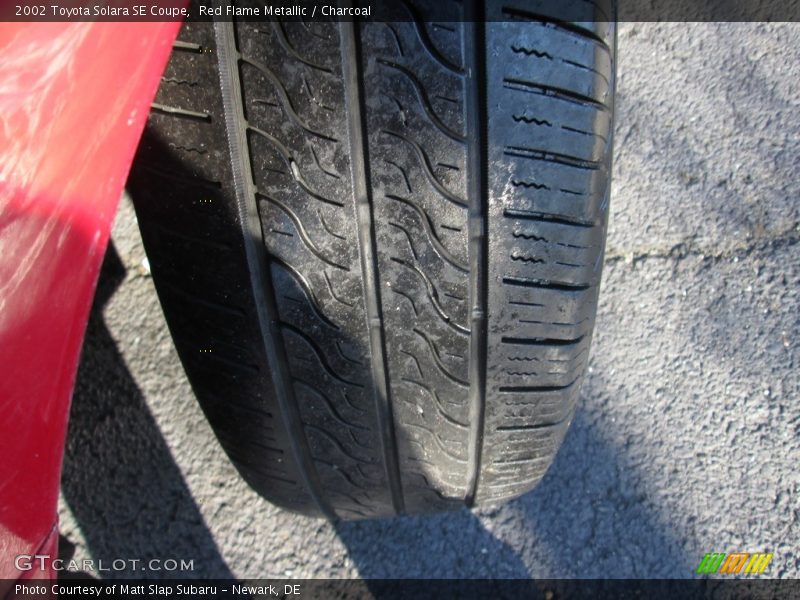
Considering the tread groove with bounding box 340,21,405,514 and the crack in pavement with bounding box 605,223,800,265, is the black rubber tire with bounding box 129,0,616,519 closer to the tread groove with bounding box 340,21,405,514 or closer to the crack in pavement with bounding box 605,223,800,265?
the tread groove with bounding box 340,21,405,514

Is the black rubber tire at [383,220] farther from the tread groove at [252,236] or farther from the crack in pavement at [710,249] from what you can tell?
the crack in pavement at [710,249]

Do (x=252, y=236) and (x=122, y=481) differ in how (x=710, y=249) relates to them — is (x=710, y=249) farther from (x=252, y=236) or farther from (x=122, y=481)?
(x=122, y=481)

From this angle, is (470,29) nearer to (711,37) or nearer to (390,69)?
(390,69)

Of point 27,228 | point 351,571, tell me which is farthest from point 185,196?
point 351,571

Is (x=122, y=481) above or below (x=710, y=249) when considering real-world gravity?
below

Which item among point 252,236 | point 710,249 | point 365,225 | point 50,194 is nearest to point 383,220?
point 365,225

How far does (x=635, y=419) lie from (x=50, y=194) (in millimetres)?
1066

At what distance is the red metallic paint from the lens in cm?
51

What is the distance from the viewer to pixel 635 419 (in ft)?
4.26

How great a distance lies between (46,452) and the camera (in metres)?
0.65

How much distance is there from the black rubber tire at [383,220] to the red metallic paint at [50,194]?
0.12 metres

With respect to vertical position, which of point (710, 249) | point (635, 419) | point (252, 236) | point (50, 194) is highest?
point (50, 194)

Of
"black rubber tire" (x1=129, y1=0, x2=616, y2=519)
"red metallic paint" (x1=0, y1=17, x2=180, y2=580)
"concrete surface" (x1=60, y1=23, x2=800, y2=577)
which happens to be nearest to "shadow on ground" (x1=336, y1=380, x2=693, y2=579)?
"concrete surface" (x1=60, y1=23, x2=800, y2=577)

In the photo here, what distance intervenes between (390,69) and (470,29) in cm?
8
